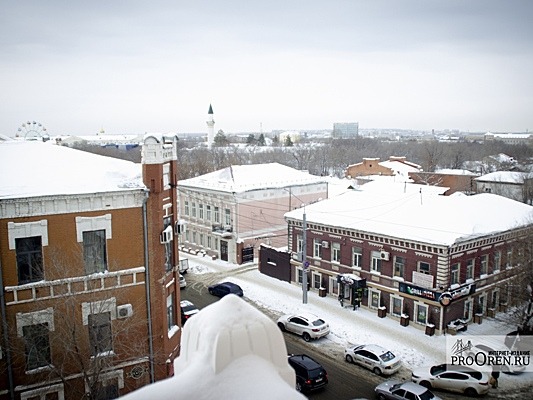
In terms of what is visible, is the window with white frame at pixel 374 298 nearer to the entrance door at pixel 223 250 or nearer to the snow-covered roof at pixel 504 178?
the entrance door at pixel 223 250

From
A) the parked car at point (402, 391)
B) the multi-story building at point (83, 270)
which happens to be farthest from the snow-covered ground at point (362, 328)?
the multi-story building at point (83, 270)

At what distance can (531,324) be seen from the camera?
66.3 ft

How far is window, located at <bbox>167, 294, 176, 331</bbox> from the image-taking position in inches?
672

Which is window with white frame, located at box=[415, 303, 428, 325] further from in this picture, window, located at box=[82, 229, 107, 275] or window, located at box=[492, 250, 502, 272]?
window, located at box=[82, 229, 107, 275]

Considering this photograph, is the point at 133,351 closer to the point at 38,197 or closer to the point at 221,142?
the point at 38,197

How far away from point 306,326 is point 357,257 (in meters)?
5.80

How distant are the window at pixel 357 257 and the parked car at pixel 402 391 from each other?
31.1 ft

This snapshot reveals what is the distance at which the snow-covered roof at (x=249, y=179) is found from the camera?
36.8m

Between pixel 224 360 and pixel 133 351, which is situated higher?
pixel 224 360

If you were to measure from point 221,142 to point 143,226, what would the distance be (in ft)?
384

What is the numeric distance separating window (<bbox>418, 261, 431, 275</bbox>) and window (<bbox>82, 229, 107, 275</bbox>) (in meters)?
15.3

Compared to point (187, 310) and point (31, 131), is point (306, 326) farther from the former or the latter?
point (31, 131)

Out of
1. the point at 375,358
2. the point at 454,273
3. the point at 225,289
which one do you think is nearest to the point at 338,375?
the point at 375,358

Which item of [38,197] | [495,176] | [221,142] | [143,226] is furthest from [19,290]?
[221,142]
